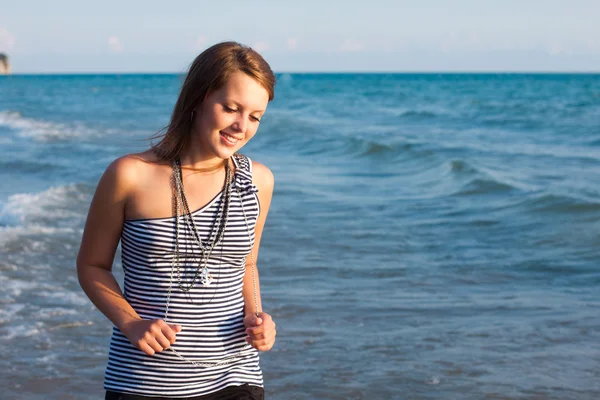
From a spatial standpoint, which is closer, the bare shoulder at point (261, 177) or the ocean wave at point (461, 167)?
the bare shoulder at point (261, 177)

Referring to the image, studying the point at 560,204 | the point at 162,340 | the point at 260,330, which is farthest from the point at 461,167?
the point at 162,340

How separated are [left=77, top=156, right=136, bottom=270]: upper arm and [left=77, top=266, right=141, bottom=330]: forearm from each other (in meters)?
0.03

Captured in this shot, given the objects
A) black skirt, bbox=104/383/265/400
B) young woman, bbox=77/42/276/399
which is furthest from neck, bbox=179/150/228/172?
black skirt, bbox=104/383/265/400

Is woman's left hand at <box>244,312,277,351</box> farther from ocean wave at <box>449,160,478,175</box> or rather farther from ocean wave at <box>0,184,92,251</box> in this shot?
ocean wave at <box>449,160,478,175</box>

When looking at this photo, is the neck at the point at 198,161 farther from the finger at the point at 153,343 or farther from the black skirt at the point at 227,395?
the black skirt at the point at 227,395

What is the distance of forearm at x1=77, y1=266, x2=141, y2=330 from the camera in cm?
235

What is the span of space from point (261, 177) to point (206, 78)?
380mm

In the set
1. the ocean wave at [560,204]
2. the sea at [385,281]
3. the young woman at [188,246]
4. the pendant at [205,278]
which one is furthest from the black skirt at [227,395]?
the ocean wave at [560,204]

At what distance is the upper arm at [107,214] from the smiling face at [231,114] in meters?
0.23

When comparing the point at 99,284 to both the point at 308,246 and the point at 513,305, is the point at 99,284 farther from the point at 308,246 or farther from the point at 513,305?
the point at 308,246

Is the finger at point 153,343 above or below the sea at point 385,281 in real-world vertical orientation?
above

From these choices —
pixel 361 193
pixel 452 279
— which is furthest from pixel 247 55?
pixel 361 193

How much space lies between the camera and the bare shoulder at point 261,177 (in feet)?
8.52

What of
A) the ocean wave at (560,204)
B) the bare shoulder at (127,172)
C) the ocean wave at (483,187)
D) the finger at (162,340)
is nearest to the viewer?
the finger at (162,340)
